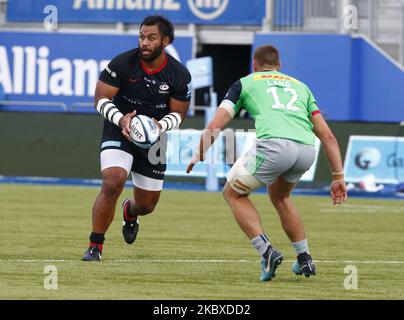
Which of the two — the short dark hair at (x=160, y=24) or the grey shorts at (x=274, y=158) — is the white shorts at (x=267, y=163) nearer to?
the grey shorts at (x=274, y=158)

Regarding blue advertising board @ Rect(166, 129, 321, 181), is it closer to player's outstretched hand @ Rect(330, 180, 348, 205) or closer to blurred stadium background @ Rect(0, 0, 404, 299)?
blurred stadium background @ Rect(0, 0, 404, 299)

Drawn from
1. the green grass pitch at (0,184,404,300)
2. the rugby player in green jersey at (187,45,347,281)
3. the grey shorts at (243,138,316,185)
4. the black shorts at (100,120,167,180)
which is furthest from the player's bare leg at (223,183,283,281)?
the black shorts at (100,120,167,180)

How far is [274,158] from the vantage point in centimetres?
1116

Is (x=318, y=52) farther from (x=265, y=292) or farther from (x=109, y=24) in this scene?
(x=265, y=292)

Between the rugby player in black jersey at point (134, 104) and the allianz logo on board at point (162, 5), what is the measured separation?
19.6 m

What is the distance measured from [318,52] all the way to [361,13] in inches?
67.7

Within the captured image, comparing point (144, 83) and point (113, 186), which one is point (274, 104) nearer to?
point (144, 83)

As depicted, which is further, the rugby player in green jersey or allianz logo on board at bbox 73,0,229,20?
allianz logo on board at bbox 73,0,229,20

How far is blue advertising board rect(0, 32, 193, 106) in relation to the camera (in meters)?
32.7

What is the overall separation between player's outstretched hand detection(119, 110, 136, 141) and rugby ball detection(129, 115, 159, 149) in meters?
0.03

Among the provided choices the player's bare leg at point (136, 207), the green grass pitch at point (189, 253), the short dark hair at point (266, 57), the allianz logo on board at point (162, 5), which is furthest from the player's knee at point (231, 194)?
the allianz logo on board at point (162, 5)
